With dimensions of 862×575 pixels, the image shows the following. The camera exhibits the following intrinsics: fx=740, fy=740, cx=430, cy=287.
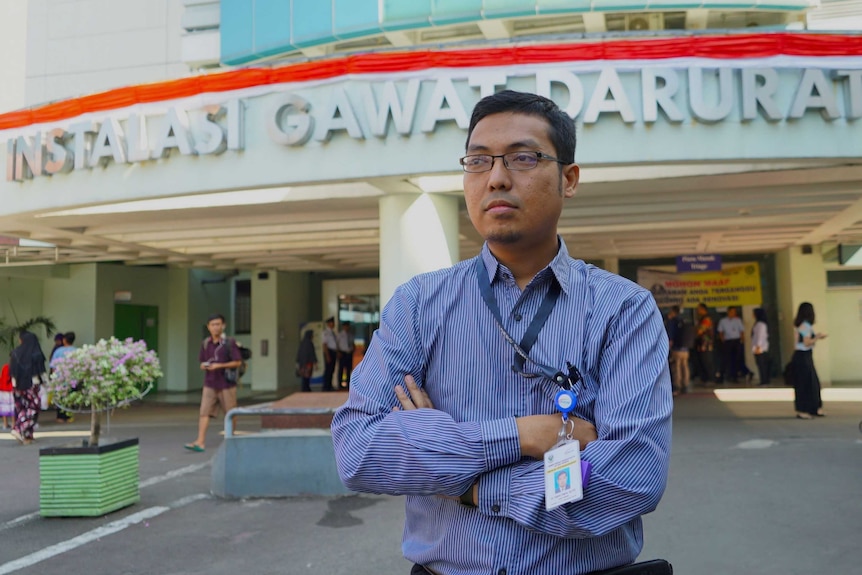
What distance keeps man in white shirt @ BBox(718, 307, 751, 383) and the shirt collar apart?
1855cm

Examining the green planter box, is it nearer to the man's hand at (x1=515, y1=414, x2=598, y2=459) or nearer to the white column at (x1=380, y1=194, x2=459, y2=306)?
the white column at (x1=380, y1=194, x2=459, y2=306)

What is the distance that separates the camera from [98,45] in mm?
18281

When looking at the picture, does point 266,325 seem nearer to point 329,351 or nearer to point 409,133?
point 329,351

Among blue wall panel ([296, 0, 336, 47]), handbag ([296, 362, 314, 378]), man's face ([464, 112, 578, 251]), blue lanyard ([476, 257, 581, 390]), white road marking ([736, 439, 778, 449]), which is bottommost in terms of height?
white road marking ([736, 439, 778, 449])

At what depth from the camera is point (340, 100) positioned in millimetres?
8680

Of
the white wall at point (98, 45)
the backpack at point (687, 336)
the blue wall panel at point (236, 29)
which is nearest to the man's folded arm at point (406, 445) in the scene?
the blue wall panel at point (236, 29)

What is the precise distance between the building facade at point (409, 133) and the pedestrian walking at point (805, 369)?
1.91 metres

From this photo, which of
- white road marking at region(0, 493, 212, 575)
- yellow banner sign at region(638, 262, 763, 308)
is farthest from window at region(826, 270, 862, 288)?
white road marking at region(0, 493, 212, 575)

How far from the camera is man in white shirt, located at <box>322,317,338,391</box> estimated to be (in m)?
19.9

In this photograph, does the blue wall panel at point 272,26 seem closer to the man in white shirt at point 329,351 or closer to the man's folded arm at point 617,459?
the man in white shirt at point 329,351

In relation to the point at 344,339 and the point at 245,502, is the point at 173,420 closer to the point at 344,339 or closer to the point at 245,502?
the point at 344,339

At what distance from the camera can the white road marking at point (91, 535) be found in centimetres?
520

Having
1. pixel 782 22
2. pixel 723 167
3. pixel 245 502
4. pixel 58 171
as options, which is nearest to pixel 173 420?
pixel 58 171

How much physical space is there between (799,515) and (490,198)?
519 centimetres
